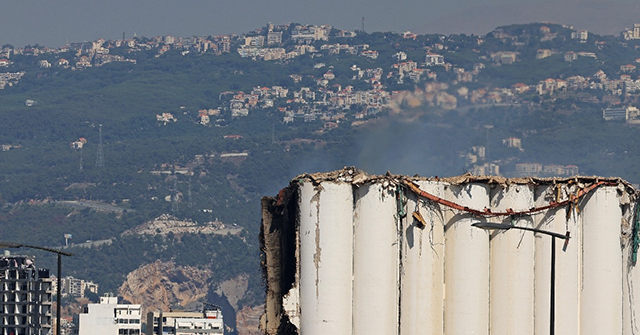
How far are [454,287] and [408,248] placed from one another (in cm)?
115

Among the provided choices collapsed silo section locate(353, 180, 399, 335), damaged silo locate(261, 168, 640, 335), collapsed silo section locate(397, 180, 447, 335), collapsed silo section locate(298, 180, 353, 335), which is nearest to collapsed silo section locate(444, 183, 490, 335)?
damaged silo locate(261, 168, 640, 335)

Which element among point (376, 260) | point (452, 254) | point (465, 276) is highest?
point (452, 254)

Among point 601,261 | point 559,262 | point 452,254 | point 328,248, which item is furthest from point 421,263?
point 601,261

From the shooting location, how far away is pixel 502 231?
1487 inches

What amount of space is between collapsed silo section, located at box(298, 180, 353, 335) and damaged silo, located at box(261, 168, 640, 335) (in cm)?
2

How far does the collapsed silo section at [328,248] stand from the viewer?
123 ft

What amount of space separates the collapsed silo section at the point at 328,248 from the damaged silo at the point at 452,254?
0.7 inches

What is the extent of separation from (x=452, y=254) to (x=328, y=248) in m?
2.43

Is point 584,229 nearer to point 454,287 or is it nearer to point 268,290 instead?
point 454,287

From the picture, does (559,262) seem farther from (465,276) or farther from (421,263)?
(421,263)

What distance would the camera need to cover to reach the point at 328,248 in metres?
37.4

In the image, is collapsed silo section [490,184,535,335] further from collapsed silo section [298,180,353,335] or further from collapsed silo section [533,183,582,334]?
collapsed silo section [298,180,353,335]

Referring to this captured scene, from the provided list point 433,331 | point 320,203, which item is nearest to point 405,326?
point 433,331

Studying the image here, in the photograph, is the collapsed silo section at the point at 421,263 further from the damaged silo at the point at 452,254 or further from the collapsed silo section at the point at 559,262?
the collapsed silo section at the point at 559,262
